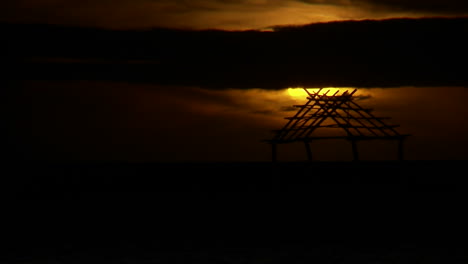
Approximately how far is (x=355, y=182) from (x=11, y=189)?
17.1m

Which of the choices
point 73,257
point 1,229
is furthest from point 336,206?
point 73,257

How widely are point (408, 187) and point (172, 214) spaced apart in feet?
52.8

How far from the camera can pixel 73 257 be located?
1587 centimetres

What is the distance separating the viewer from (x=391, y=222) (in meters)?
22.4

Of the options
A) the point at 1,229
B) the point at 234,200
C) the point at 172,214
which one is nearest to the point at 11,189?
the point at 234,200

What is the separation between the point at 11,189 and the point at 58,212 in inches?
596

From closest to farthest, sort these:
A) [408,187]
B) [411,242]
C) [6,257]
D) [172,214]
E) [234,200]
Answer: [6,257]
[411,242]
[172,214]
[234,200]
[408,187]

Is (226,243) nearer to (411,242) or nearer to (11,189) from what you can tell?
(411,242)

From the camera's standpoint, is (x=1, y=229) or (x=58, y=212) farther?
(x=58, y=212)

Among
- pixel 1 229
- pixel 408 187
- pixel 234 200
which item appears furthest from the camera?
pixel 408 187

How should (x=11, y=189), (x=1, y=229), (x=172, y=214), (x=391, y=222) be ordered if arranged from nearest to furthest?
(x=1, y=229) < (x=391, y=222) < (x=172, y=214) < (x=11, y=189)

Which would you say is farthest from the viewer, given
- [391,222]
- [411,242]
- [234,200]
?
[234,200]

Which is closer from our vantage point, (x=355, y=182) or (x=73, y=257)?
(x=73, y=257)

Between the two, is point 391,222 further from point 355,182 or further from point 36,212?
point 355,182
